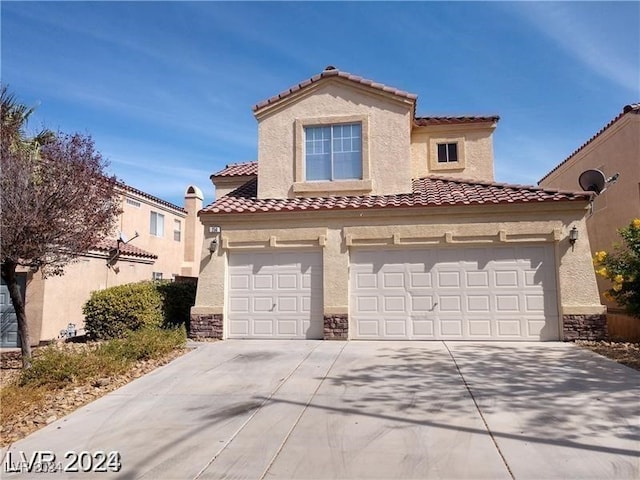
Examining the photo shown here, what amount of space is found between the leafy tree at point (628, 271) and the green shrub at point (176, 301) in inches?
451

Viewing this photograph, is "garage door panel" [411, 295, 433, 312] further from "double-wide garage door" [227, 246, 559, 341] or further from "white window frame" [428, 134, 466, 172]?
"white window frame" [428, 134, 466, 172]

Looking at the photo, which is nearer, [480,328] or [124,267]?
[480,328]

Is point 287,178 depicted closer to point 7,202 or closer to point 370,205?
point 370,205

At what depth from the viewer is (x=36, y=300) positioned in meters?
14.2

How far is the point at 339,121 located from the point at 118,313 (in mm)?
8422

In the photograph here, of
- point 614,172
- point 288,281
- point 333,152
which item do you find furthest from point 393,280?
point 614,172

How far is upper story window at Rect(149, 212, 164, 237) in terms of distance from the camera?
2547 cm

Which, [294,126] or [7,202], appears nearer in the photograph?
[7,202]

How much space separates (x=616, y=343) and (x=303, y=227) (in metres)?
8.33

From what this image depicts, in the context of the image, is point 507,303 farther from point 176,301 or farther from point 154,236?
point 154,236

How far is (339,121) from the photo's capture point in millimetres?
13906

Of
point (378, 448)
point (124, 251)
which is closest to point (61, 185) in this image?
point (378, 448)

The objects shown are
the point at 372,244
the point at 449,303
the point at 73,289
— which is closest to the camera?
the point at 449,303

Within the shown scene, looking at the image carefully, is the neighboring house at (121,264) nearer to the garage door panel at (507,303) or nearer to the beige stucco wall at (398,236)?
the beige stucco wall at (398,236)
